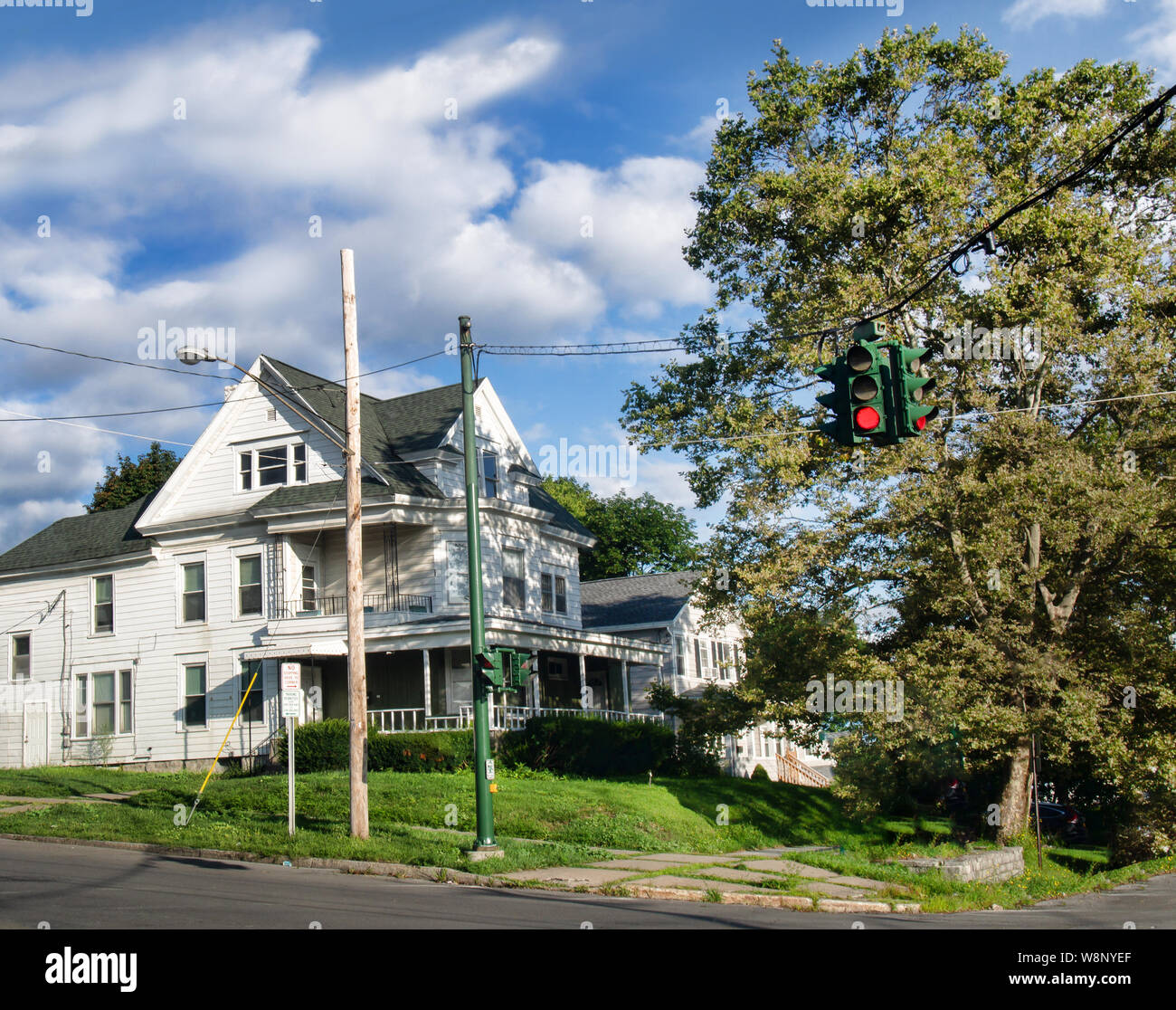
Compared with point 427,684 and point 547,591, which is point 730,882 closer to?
point 427,684

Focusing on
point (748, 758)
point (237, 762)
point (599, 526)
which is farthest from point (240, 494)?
point (599, 526)

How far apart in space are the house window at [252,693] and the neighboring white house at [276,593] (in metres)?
0.06

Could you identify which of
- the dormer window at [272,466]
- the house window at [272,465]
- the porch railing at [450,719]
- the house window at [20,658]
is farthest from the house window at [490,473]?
the house window at [20,658]

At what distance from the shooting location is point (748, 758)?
42.9m

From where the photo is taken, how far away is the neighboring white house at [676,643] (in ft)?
132

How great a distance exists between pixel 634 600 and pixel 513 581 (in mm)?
11230

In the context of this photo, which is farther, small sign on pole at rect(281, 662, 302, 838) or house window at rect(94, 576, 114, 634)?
house window at rect(94, 576, 114, 634)

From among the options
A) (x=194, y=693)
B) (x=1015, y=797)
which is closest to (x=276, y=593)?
(x=194, y=693)

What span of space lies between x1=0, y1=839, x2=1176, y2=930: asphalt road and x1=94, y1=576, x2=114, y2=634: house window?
18351 mm

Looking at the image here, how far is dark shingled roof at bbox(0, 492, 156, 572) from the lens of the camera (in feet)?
109

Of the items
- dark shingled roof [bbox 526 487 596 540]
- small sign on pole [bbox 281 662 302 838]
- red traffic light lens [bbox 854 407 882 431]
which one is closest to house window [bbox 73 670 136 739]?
dark shingled roof [bbox 526 487 596 540]

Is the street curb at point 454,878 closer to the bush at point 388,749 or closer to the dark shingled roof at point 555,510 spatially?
the bush at point 388,749

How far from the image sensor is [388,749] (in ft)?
82.5

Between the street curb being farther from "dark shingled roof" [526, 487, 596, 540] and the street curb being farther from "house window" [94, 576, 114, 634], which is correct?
"dark shingled roof" [526, 487, 596, 540]
